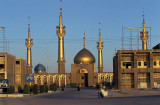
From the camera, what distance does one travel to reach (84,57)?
130 m

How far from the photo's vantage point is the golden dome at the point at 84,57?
427 feet

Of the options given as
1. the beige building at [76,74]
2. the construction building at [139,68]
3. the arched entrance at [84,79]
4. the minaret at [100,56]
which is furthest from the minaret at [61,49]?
the construction building at [139,68]

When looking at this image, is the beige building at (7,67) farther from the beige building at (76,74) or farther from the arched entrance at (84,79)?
the arched entrance at (84,79)

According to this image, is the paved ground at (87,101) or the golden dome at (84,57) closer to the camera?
the paved ground at (87,101)

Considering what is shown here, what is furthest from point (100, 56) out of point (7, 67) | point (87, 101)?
point (87, 101)

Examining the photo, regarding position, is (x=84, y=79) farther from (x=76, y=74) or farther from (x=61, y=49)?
(x=61, y=49)

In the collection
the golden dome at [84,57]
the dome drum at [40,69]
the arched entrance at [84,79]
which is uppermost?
the golden dome at [84,57]

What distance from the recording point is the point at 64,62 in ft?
399

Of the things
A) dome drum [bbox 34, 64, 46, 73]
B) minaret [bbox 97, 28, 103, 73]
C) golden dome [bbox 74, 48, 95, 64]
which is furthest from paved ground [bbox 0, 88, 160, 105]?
dome drum [bbox 34, 64, 46, 73]

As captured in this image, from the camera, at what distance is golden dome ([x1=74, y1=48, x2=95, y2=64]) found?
5118 inches

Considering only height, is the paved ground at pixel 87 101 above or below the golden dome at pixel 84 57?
below

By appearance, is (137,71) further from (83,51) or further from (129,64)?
(83,51)

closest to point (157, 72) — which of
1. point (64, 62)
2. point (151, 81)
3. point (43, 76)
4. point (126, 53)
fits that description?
point (151, 81)

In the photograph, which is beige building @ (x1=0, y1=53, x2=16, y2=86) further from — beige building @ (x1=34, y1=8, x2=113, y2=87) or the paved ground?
the paved ground
